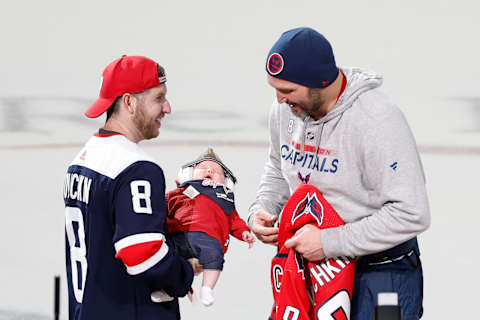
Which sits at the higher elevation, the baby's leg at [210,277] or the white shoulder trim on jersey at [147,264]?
the white shoulder trim on jersey at [147,264]

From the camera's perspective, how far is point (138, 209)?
6.00 ft

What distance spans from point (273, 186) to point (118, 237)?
70 centimetres

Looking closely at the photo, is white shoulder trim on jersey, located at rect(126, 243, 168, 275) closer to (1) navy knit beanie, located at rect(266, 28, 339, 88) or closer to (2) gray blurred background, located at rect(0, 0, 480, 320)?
(1) navy knit beanie, located at rect(266, 28, 339, 88)

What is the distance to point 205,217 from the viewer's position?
7.57ft

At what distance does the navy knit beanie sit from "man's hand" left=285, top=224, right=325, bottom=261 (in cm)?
41

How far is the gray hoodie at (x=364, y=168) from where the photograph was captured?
6.09ft

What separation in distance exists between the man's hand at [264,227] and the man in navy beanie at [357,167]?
0.18 m

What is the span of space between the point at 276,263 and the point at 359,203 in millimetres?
345

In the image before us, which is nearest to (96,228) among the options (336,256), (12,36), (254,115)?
(336,256)

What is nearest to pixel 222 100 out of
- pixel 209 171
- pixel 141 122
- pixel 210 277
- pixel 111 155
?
pixel 209 171

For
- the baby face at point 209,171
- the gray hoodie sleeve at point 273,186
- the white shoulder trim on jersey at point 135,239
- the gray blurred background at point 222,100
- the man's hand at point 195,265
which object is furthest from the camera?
the gray blurred background at point 222,100

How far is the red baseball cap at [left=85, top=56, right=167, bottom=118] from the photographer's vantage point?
77.7 inches

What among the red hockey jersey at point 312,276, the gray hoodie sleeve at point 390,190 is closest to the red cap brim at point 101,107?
the red hockey jersey at point 312,276

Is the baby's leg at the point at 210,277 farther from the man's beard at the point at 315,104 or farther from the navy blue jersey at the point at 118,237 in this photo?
the man's beard at the point at 315,104
